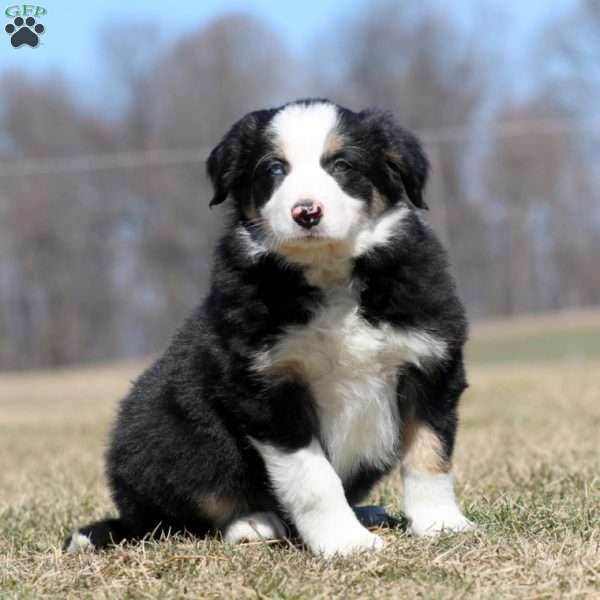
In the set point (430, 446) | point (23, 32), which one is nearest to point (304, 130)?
point (430, 446)

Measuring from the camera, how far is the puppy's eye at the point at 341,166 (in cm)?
402

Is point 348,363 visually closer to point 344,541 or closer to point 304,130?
point 344,541

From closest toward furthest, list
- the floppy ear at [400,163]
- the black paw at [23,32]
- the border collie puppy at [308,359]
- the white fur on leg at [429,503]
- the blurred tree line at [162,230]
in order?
the border collie puppy at [308,359] < the white fur on leg at [429,503] < the floppy ear at [400,163] < the black paw at [23,32] < the blurred tree line at [162,230]

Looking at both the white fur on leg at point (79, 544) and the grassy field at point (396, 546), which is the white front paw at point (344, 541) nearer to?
the grassy field at point (396, 546)

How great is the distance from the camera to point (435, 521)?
12.8 feet

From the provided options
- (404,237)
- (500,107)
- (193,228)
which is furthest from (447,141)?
(404,237)

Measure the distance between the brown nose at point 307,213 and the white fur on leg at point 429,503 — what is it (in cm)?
92

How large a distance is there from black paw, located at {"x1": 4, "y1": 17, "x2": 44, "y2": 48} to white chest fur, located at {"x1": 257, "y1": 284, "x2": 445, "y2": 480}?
9.68ft

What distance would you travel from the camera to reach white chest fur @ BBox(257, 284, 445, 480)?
3830 millimetres

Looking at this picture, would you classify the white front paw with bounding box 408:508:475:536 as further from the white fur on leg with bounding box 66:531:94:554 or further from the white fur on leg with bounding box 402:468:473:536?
the white fur on leg with bounding box 66:531:94:554

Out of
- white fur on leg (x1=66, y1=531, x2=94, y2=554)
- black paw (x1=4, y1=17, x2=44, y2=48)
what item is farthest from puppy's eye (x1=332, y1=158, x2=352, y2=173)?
black paw (x1=4, y1=17, x2=44, y2=48)

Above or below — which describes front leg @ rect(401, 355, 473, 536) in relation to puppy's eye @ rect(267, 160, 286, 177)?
below

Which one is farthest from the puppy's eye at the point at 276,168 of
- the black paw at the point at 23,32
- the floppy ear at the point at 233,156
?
the black paw at the point at 23,32

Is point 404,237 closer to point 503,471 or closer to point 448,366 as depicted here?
point 448,366
